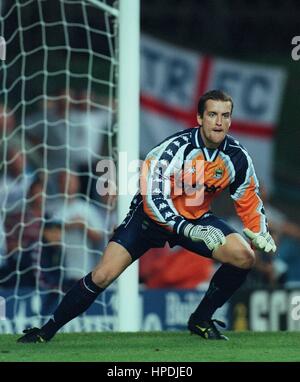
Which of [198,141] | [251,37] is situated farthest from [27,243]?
[251,37]

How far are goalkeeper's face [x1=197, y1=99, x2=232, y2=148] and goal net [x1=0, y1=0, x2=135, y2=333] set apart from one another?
6.44 feet

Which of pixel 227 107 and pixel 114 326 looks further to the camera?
pixel 114 326

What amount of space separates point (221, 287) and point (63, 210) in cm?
336

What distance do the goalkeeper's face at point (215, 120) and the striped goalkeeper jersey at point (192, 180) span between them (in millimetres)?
81

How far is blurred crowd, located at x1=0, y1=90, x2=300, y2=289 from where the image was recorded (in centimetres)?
1089

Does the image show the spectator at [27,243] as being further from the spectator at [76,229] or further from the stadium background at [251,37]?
the stadium background at [251,37]

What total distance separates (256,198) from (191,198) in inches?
15.9

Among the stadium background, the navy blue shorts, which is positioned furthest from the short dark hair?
the stadium background

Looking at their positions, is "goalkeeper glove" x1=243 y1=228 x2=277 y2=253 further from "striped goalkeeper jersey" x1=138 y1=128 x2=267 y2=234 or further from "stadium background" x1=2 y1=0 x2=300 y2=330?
"stadium background" x1=2 y1=0 x2=300 y2=330

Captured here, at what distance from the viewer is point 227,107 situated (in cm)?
784

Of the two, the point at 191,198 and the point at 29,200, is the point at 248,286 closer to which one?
the point at 29,200

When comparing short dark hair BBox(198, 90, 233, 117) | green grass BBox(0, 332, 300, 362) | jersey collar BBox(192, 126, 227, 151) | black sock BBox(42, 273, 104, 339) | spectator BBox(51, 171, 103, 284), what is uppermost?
short dark hair BBox(198, 90, 233, 117)

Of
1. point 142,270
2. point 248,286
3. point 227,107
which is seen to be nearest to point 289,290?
point 248,286
